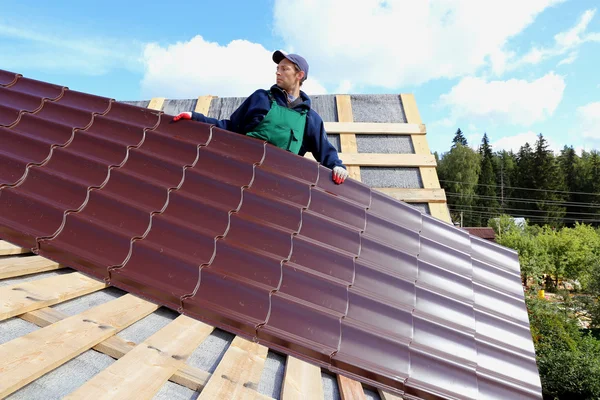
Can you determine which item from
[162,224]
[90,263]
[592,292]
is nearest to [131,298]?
[90,263]

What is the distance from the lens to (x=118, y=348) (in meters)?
1.81

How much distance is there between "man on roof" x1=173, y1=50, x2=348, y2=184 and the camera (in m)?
3.63

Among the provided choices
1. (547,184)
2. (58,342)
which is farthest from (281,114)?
(547,184)

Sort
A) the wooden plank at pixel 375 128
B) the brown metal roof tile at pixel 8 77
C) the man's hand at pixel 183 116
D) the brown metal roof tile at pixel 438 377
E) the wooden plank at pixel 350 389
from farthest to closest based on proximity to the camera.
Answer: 1. the wooden plank at pixel 375 128
2. the brown metal roof tile at pixel 8 77
3. the man's hand at pixel 183 116
4. the brown metal roof tile at pixel 438 377
5. the wooden plank at pixel 350 389

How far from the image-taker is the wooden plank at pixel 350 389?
2.07m

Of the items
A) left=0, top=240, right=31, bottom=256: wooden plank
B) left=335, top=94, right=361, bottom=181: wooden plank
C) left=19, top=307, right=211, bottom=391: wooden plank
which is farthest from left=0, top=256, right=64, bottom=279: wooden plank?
left=335, top=94, right=361, bottom=181: wooden plank

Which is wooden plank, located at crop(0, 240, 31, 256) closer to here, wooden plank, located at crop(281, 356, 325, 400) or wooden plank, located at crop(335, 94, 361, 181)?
wooden plank, located at crop(281, 356, 325, 400)

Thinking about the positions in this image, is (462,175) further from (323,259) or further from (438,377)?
(438,377)

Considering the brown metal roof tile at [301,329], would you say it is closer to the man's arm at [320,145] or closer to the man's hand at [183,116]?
the man's arm at [320,145]

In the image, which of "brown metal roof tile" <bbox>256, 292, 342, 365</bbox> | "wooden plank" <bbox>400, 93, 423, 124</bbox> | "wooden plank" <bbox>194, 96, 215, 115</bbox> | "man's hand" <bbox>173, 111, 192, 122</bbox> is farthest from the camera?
"wooden plank" <bbox>194, 96, 215, 115</bbox>

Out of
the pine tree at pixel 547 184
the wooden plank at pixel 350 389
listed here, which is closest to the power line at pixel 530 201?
the pine tree at pixel 547 184

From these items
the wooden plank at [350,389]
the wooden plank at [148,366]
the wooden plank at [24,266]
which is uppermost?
the wooden plank at [24,266]

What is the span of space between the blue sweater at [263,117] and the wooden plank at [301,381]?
200 cm

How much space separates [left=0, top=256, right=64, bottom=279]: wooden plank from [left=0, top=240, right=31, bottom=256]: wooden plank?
60 mm
